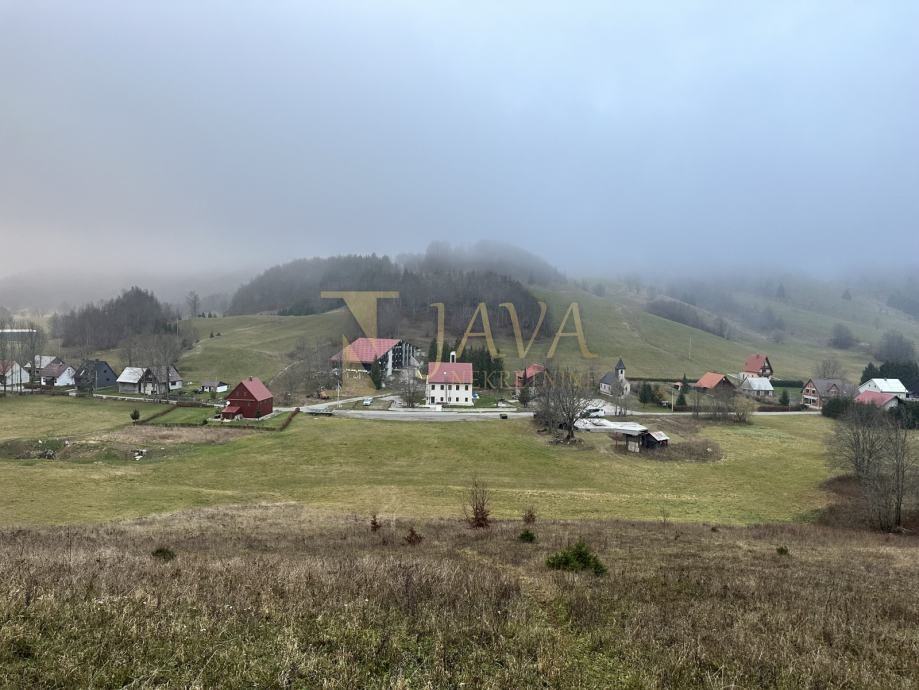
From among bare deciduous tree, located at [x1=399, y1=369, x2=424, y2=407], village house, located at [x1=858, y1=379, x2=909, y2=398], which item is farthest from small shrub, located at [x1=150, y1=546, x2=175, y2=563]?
village house, located at [x1=858, y1=379, x2=909, y2=398]

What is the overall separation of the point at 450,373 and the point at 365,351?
31.5m

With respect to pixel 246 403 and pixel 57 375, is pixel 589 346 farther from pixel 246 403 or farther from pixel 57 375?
pixel 57 375

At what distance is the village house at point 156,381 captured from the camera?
85.9 meters

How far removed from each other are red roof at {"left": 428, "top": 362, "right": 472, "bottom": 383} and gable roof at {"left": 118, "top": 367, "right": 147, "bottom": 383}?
57685 mm

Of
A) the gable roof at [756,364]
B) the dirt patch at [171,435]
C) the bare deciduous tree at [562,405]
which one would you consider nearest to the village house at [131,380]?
the dirt patch at [171,435]

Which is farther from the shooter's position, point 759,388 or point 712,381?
point 759,388

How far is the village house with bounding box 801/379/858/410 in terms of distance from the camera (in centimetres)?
8993

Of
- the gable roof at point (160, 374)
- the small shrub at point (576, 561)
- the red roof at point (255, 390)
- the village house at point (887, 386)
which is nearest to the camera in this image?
the small shrub at point (576, 561)

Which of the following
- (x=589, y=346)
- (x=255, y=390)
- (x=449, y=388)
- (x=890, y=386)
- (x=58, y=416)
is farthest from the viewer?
(x=589, y=346)

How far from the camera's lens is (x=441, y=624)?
689 cm

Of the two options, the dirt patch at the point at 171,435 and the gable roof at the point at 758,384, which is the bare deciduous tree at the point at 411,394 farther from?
the gable roof at the point at 758,384

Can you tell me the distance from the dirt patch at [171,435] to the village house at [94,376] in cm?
4350
